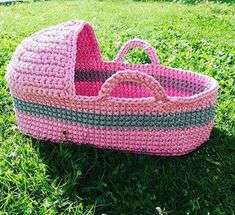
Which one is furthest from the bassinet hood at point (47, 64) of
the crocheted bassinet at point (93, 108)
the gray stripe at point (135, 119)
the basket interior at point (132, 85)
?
the basket interior at point (132, 85)

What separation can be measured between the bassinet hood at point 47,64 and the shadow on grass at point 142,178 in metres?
0.32

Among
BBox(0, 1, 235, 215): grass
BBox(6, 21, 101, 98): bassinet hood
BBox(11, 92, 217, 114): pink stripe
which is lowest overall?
BBox(0, 1, 235, 215): grass

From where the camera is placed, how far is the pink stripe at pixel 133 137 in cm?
251

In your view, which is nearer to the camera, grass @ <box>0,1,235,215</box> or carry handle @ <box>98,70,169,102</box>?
grass @ <box>0,1,235,215</box>

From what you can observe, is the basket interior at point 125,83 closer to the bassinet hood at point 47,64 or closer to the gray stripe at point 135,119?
the bassinet hood at point 47,64

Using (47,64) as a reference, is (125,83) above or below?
below

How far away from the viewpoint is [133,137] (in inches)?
99.2

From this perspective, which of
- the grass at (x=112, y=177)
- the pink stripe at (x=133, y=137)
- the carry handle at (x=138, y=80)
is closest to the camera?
the grass at (x=112, y=177)

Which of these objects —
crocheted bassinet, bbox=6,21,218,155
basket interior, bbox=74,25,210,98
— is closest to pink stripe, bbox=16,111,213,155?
crocheted bassinet, bbox=6,21,218,155

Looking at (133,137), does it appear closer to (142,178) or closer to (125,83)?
(142,178)

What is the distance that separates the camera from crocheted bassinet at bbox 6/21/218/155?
2445mm

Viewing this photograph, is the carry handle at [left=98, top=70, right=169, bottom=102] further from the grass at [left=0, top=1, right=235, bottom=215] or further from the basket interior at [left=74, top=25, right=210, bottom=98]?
the basket interior at [left=74, top=25, right=210, bottom=98]

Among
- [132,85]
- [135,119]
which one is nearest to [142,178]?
[135,119]

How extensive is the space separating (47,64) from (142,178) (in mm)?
761
